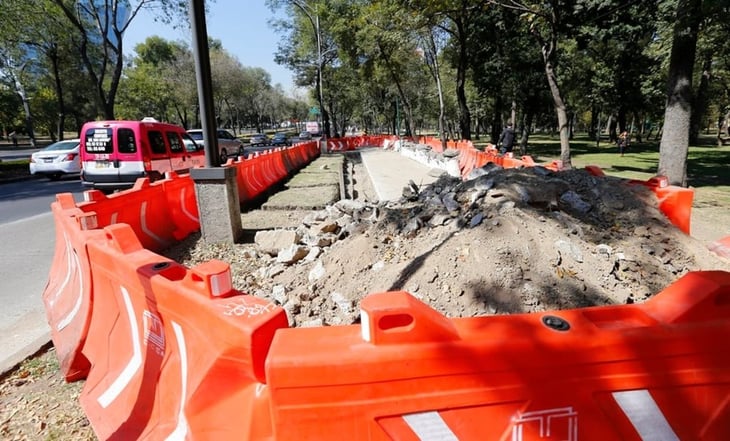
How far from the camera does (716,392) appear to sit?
1.55 m

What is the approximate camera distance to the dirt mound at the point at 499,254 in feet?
11.9

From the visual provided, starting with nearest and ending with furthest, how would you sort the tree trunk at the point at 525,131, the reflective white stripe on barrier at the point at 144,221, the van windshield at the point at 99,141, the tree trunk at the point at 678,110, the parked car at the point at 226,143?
the reflective white stripe on barrier at the point at 144,221
the tree trunk at the point at 678,110
the van windshield at the point at 99,141
the parked car at the point at 226,143
the tree trunk at the point at 525,131

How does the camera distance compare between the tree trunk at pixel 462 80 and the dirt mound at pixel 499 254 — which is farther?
the tree trunk at pixel 462 80

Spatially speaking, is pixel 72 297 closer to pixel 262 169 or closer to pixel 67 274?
pixel 67 274

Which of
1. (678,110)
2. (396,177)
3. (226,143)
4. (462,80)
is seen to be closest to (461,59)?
(462,80)

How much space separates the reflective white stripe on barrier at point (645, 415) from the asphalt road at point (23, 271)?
4.62m

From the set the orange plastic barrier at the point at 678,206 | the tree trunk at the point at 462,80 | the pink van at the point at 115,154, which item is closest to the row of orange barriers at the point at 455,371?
the orange plastic barrier at the point at 678,206

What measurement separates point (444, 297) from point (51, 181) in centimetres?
1870

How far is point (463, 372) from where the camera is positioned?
1410 mm

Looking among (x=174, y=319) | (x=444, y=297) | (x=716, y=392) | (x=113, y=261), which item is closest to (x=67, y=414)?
(x=113, y=261)

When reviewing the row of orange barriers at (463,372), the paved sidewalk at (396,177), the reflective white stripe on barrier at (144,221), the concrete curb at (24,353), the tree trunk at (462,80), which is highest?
the tree trunk at (462,80)

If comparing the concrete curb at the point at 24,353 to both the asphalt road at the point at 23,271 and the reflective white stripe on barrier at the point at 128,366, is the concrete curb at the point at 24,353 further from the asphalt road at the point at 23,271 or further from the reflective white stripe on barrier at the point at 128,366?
the reflective white stripe on barrier at the point at 128,366

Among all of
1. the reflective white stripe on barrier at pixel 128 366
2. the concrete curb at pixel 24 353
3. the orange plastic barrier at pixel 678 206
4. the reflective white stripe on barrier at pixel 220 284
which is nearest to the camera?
the reflective white stripe on barrier at pixel 220 284

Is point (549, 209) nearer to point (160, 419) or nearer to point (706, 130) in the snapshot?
point (160, 419)
